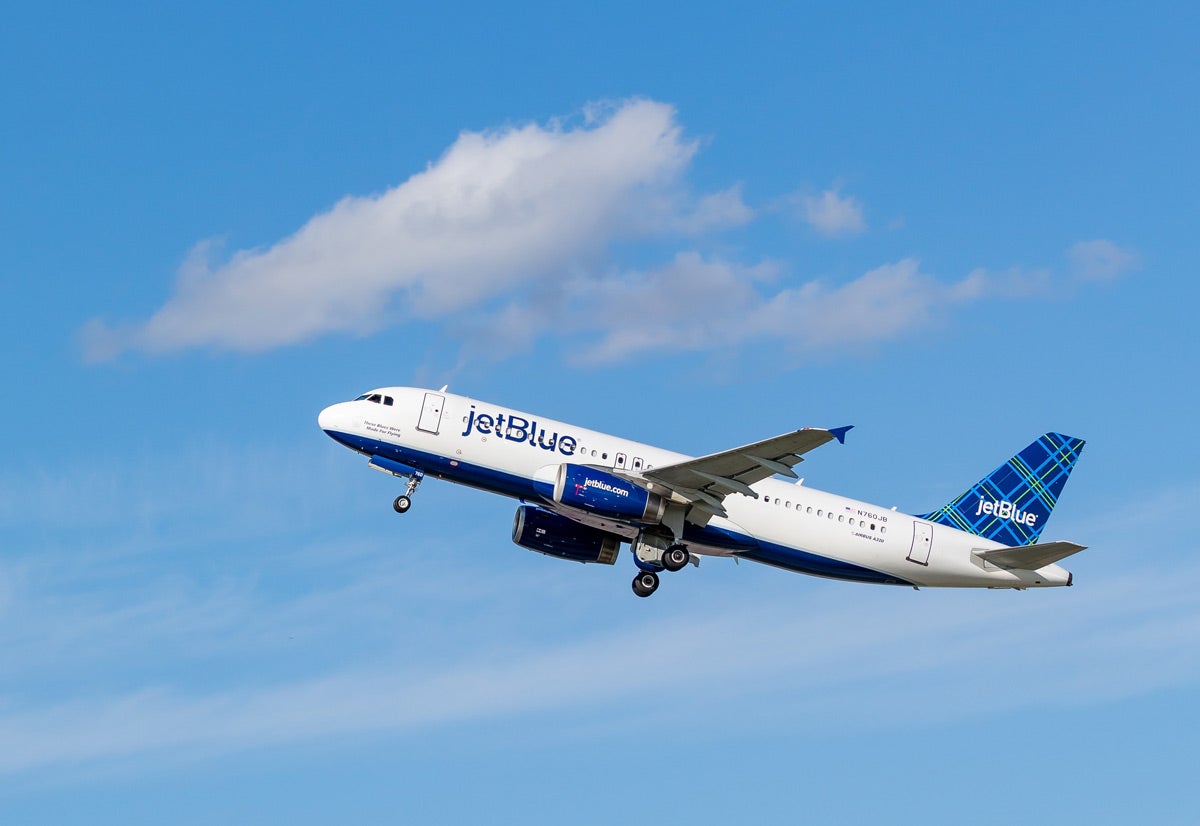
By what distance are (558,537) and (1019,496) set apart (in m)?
17.8

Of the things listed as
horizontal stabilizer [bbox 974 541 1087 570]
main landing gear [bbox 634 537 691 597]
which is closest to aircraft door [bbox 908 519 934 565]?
horizontal stabilizer [bbox 974 541 1087 570]

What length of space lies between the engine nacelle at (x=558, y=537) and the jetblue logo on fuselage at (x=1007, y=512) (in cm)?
1389

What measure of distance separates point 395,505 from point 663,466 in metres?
9.26

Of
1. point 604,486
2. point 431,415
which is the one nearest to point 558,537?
point 604,486

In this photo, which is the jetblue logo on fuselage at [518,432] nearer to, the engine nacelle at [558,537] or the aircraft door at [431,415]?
the aircraft door at [431,415]

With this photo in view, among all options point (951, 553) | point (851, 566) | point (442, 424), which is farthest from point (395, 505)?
point (951, 553)

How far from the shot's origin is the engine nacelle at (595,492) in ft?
156

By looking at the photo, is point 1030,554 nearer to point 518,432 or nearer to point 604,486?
point 604,486

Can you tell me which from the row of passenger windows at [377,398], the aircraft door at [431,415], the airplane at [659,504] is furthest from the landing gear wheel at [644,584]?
the row of passenger windows at [377,398]

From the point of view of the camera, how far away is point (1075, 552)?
50.3 m

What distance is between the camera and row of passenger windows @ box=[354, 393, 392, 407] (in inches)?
1980

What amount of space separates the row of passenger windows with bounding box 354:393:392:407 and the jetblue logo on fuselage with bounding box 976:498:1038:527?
73.6 feet

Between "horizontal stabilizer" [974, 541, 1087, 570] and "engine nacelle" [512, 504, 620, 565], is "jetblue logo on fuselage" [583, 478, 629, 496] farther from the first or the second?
"horizontal stabilizer" [974, 541, 1087, 570]

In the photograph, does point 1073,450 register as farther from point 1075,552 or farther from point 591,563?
point 591,563
